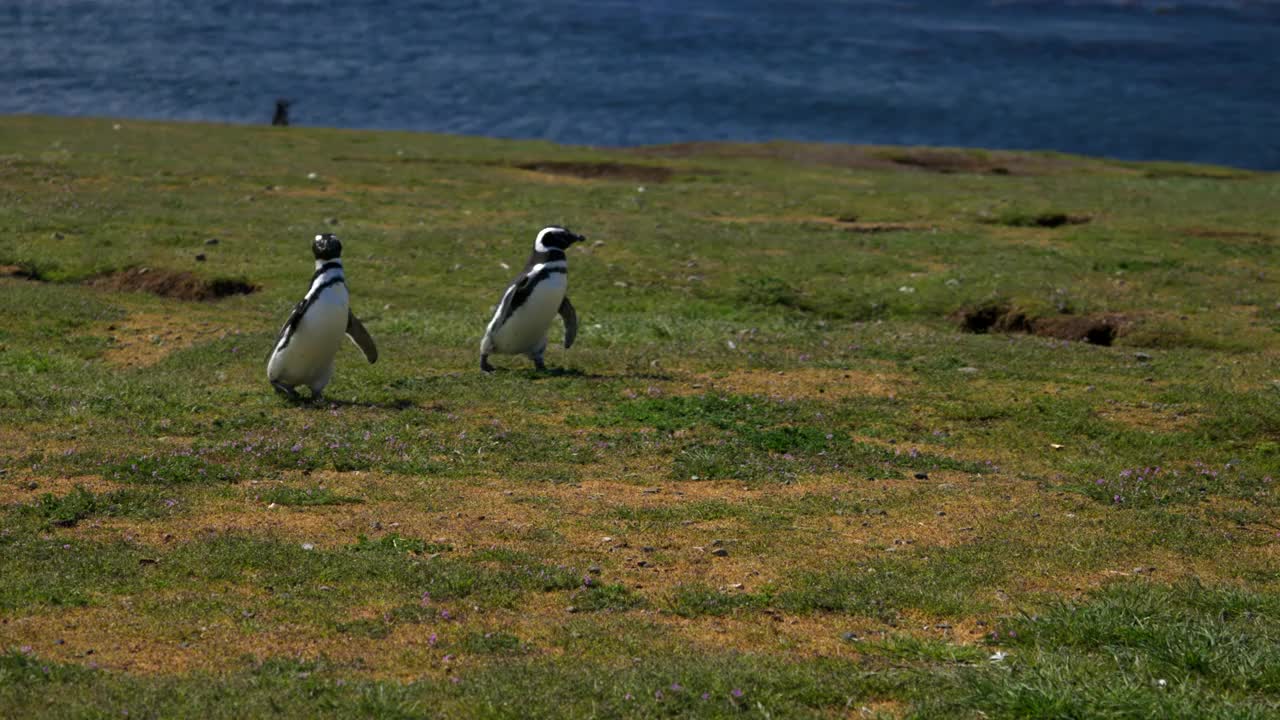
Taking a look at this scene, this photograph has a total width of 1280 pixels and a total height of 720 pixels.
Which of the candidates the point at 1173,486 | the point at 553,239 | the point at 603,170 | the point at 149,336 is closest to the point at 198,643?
the point at 1173,486

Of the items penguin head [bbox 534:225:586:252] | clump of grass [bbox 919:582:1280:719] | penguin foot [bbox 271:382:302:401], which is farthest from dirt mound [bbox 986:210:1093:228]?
clump of grass [bbox 919:582:1280:719]

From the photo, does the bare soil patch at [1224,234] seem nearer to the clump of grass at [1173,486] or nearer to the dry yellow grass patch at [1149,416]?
the dry yellow grass patch at [1149,416]

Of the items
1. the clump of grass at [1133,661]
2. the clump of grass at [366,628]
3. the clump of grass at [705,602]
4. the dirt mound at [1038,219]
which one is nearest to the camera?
the clump of grass at [1133,661]

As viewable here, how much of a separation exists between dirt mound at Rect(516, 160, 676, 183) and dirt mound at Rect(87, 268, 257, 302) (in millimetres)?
17598

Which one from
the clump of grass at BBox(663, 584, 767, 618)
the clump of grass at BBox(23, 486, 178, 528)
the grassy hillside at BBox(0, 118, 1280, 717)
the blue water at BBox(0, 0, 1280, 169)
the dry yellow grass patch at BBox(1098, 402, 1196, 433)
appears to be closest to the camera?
the grassy hillside at BBox(0, 118, 1280, 717)

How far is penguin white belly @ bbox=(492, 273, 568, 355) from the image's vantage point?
16297 millimetres

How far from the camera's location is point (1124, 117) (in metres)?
84.1

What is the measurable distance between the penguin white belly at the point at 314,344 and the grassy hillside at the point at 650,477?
412 mm

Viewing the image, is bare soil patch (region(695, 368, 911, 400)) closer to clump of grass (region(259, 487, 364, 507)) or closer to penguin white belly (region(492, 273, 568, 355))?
penguin white belly (region(492, 273, 568, 355))

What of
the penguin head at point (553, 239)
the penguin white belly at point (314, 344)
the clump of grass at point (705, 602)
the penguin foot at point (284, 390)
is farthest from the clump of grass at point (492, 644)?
the penguin head at point (553, 239)

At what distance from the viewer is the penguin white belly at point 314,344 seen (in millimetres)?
14336

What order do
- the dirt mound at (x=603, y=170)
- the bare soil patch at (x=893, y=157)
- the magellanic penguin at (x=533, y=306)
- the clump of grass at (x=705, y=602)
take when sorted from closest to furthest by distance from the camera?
the clump of grass at (x=705, y=602), the magellanic penguin at (x=533, y=306), the dirt mound at (x=603, y=170), the bare soil patch at (x=893, y=157)

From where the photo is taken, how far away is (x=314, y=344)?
47.2 feet

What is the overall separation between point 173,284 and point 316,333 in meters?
7.91
